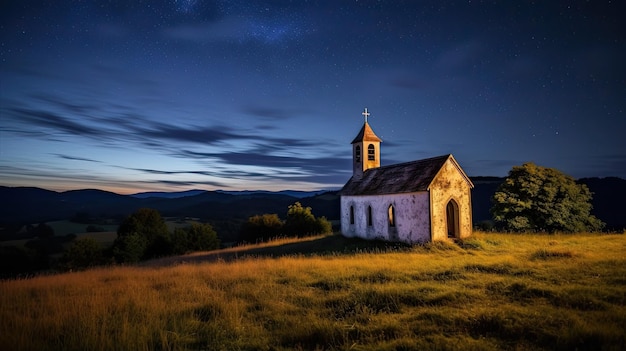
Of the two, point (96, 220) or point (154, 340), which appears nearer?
point (154, 340)

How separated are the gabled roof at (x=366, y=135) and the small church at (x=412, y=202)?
3.00 metres

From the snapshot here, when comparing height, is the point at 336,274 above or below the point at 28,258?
above

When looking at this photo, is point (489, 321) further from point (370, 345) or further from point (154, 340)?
point (154, 340)

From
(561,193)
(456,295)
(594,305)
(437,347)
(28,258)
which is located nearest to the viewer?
(437,347)

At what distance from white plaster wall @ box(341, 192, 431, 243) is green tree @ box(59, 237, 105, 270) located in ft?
92.3

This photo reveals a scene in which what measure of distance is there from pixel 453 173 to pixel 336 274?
14600mm

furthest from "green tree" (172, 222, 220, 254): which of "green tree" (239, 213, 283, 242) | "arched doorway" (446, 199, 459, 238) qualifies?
"arched doorway" (446, 199, 459, 238)

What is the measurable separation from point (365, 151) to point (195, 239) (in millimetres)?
25078

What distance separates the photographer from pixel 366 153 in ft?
107

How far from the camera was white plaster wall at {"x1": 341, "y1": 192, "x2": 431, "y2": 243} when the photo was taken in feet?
75.5

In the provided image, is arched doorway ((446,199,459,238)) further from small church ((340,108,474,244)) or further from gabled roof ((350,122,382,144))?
gabled roof ((350,122,382,144))

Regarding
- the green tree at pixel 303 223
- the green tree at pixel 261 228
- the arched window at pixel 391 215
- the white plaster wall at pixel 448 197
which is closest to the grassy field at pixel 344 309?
the white plaster wall at pixel 448 197

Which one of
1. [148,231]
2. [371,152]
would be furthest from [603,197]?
[148,231]

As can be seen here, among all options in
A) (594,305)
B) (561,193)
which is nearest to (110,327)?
(594,305)
